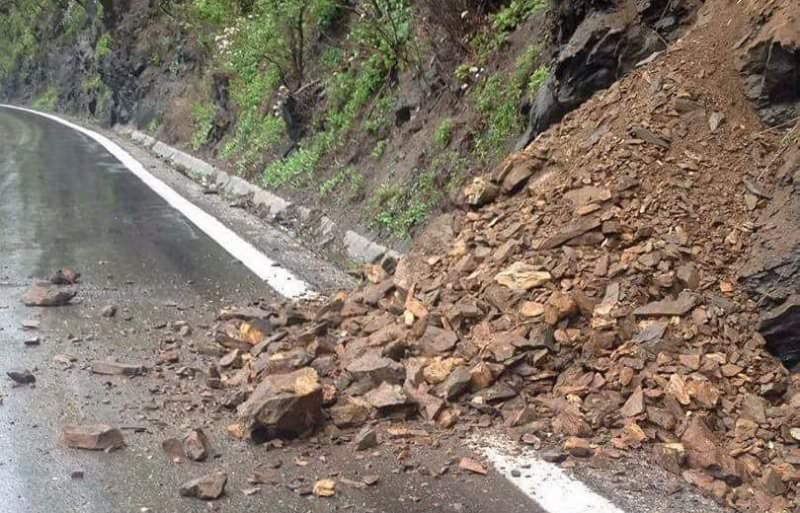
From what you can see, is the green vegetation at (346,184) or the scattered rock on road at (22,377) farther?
the green vegetation at (346,184)

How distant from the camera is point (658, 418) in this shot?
3.86 metres

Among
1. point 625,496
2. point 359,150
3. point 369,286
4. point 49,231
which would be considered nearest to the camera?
point 625,496

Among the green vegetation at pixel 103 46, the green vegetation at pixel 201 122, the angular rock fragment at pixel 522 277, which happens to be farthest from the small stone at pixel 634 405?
the green vegetation at pixel 103 46

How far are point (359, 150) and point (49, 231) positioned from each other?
3.48 meters

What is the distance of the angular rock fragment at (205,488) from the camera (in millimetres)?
3531

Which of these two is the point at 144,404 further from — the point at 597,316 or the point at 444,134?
the point at 444,134

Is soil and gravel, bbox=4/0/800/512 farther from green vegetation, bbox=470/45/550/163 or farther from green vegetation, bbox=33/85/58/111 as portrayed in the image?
green vegetation, bbox=33/85/58/111

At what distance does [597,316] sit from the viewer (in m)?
4.48

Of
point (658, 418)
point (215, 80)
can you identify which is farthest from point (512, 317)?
point (215, 80)

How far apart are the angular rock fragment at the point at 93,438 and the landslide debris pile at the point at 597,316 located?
533 millimetres

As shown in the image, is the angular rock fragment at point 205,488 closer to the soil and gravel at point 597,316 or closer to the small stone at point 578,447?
the soil and gravel at point 597,316

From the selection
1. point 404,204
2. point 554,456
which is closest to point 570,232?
point 554,456

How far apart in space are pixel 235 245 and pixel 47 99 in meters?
31.4

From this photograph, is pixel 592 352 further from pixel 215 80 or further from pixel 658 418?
pixel 215 80
